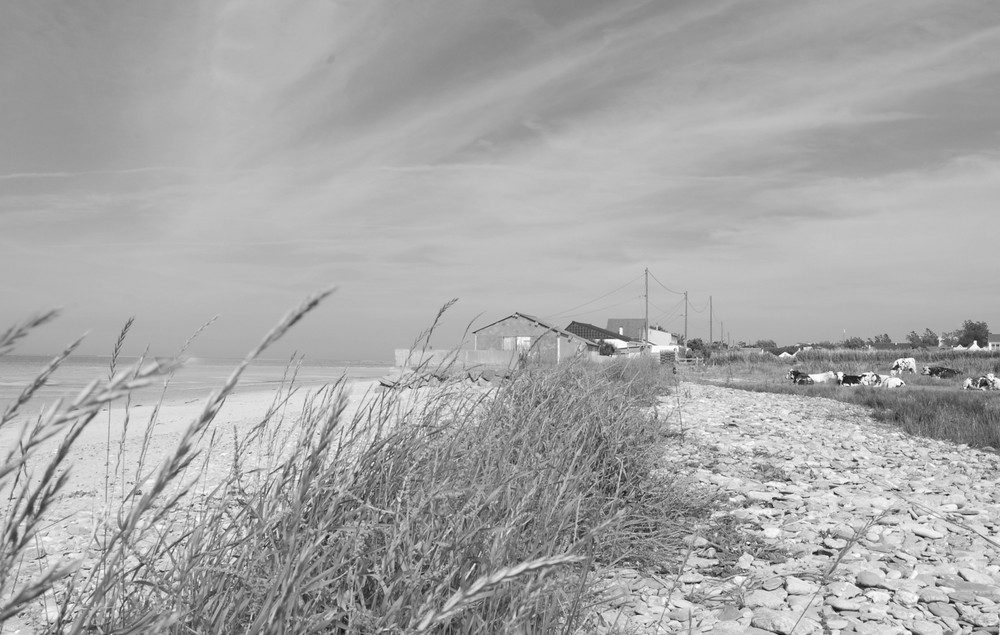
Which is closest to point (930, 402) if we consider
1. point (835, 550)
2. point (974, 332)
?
point (835, 550)

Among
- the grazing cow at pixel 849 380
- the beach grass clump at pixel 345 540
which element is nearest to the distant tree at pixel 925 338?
the grazing cow at pixel 849 380

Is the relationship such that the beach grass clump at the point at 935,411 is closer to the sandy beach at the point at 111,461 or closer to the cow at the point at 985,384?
the cow at the point at 985,384

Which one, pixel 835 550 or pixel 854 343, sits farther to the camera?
pixel 854 343

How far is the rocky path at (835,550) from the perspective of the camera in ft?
12.1

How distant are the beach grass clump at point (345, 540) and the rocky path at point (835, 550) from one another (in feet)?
1.63

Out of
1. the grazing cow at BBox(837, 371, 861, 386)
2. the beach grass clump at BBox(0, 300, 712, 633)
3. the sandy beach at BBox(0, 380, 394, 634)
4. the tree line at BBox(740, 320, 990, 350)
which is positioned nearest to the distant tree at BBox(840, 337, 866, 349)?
the tree line at BBox(740, 320, 990, 350)

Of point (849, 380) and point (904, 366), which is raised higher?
point (904, 366)

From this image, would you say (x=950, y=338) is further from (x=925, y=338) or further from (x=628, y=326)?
(x=628, y=326)

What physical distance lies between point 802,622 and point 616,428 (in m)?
2.18

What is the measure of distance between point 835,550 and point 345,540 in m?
3.85

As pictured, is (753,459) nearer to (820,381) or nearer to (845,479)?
(845,479)

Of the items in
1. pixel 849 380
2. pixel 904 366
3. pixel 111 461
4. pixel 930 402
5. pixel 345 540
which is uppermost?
pixel 904 366

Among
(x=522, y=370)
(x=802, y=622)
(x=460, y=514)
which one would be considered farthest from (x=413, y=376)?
(x=802, y=622)

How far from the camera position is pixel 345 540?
236 cm
